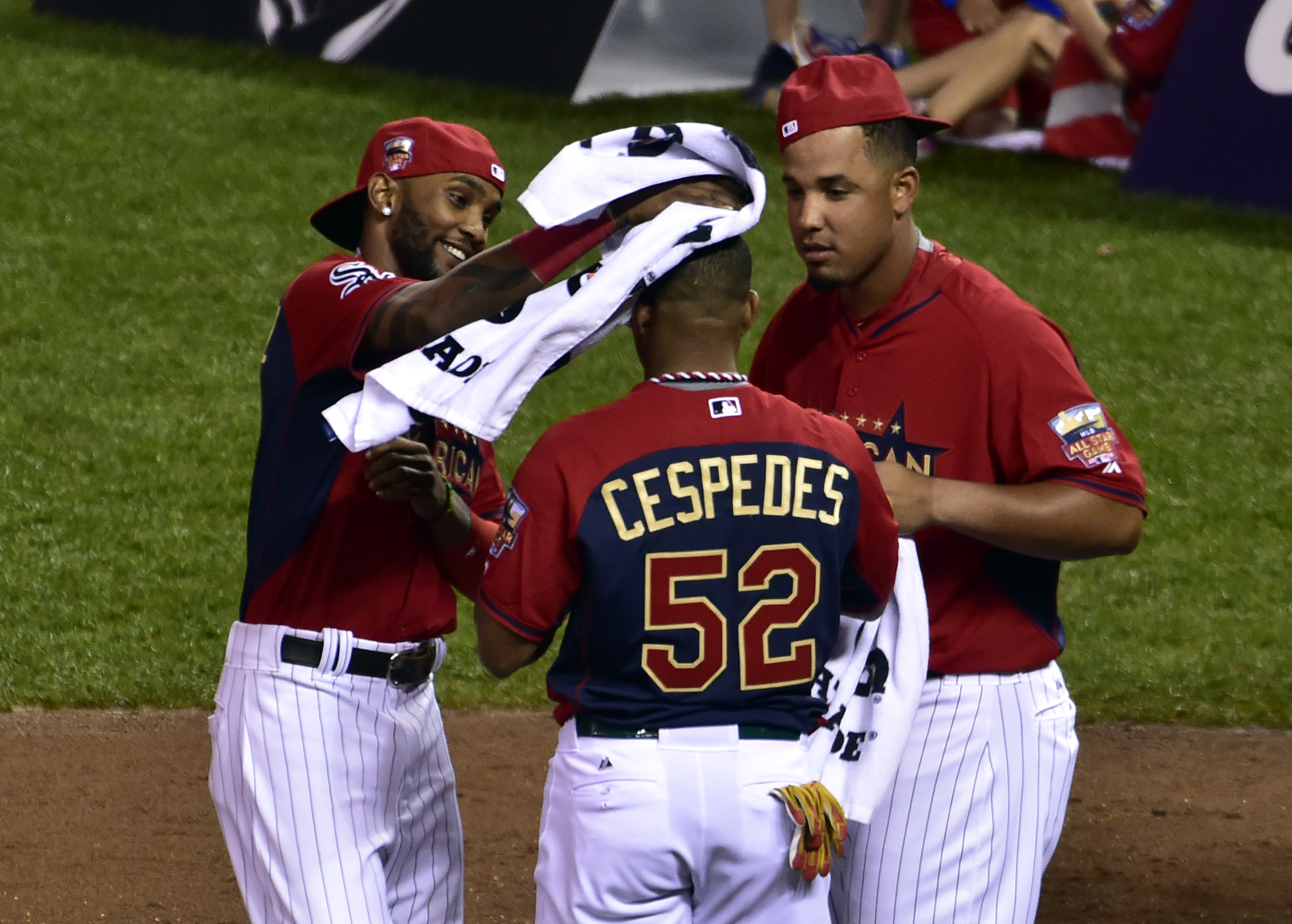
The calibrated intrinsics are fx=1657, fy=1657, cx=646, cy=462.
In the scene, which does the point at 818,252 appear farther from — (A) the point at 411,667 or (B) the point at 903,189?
(A) the point at 411,667

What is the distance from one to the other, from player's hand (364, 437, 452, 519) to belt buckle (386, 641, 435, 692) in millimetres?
377

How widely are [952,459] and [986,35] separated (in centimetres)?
872

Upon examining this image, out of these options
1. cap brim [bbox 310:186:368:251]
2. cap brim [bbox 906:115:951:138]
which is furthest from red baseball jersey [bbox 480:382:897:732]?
cap brim [bbox 310:186:368:251]

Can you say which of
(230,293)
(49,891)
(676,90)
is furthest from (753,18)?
(49,891)

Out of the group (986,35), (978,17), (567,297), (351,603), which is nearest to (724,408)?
(567,297)

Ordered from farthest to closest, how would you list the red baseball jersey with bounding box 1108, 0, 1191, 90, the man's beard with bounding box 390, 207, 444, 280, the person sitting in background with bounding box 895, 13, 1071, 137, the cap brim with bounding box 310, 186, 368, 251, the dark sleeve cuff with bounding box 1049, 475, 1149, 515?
the person sitting in background with bounding box 895, 13, 1071, 137 → the red baseball jersey with bounding box 1108, 0, 1191, 90 → the cap brim with bounding box 310, 186, 368, 251 → the man's beard with bounding box 390, 207, 444, 280 → the dark sleeve cuff with bounding box 1049, 475, 1149, 515

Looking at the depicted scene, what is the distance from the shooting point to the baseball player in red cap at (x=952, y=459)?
314cm

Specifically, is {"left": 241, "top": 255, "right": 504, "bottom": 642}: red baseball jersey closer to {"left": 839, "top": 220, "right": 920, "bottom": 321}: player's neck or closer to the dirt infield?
{"left": 839, "top": 220, "right": 920, "bottom": 321}: player's neck

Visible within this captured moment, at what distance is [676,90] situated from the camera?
1261cm

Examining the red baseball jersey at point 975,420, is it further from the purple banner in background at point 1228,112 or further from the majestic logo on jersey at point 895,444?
the purple banner in background at point 1228,112

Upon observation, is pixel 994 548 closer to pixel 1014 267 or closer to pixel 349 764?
pixel 349 764

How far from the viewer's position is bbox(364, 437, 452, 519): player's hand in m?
3.11

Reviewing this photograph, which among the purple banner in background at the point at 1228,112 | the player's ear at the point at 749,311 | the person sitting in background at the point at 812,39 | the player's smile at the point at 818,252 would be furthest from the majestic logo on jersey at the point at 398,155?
the person sitting in background at the point at 812,39

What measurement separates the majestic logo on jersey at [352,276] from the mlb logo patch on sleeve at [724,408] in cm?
79
